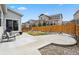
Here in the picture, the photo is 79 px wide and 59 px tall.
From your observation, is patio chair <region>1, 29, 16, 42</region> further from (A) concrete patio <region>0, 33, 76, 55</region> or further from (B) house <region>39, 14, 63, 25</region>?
(B) house <region>39, 14, 63, 25</region>

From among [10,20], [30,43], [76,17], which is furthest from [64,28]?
[10,20]

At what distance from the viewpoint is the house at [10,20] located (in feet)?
28.6

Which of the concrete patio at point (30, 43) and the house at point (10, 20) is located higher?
the house at point (10, 20)

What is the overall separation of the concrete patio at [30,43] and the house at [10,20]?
0.43 metres

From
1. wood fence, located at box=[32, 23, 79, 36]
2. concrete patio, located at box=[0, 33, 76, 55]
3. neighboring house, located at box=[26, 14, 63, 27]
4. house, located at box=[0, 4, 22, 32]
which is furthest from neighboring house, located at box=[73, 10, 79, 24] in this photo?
house, located at box=[0, 4, 22, 32]

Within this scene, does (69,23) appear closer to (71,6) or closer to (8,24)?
(71,6)

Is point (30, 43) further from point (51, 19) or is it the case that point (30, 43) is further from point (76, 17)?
point (76, 17)

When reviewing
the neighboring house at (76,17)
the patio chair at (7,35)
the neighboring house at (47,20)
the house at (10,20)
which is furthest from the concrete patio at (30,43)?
the neighboring house at (76,17)

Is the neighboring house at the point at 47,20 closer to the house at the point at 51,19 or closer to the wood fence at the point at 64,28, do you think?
the house at the point at 51,19

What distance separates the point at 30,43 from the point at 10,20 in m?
1.15

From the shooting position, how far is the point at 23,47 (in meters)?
8.32
